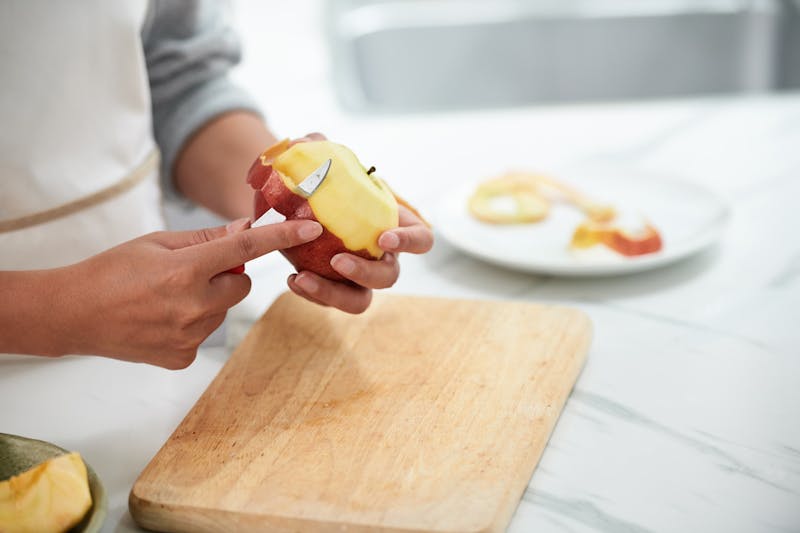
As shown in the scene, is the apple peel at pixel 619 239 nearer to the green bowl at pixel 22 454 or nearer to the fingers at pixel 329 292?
the fingers at pixel 329 292

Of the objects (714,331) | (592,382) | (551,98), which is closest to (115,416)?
(592,382)

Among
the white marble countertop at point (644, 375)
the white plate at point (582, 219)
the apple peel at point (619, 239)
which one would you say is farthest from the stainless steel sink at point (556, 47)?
the apple peel at point (619, 239)

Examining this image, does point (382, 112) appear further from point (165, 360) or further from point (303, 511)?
point (303, 511)

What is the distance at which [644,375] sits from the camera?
2.96 ft

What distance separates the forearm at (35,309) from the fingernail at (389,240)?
0.27 m

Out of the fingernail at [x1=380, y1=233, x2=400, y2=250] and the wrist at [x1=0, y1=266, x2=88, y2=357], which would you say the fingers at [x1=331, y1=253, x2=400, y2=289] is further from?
the wrist at [x1=0, y1=266, x2=88, y2=357]

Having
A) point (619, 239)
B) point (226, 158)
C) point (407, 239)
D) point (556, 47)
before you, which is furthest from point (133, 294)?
point (556, 47)

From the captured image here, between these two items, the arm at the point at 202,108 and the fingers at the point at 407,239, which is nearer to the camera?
the fingers at the point at 407,239

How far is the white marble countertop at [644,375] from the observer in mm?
737

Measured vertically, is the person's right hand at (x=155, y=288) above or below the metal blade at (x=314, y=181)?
below

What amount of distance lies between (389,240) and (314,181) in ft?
0.28

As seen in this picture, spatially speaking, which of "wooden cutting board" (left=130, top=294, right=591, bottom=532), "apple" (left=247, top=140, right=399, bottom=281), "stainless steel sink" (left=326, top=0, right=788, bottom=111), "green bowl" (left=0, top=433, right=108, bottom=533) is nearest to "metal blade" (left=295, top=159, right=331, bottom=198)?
"apple" (left=247, top=140, right=399, bottom=281)

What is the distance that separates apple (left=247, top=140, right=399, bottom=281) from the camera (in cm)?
81

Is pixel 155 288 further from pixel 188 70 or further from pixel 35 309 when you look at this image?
pixel 188 70
